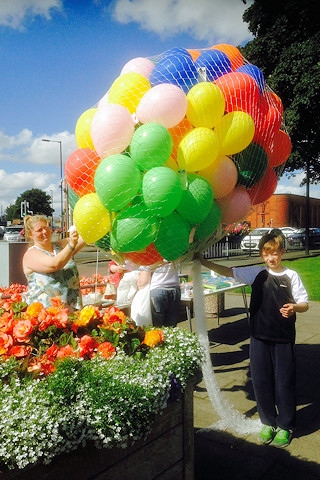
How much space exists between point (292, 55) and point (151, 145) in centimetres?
1493

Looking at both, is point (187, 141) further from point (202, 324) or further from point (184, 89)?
point (202, 324)

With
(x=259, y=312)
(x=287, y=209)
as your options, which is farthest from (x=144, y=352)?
(x=287, y=209)

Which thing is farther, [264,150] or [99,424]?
[264,150]

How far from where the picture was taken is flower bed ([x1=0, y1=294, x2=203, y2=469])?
177 centimetres

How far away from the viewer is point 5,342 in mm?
2266

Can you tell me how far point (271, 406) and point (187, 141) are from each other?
2.22 metres

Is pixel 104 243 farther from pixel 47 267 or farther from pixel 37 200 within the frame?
pixel 37 200

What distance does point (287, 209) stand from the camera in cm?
4431

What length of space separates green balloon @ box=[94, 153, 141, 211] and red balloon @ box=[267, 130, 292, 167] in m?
1.09

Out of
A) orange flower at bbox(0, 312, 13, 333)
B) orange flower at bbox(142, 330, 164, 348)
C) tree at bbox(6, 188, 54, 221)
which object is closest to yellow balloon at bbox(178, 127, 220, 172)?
orange flower at bbox(142, 330, 164, 348)

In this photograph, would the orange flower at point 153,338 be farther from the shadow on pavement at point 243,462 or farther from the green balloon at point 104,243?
the shadow on pavement at point 243,462

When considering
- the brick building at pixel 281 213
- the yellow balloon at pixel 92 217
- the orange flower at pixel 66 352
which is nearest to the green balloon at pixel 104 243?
the yellow balloon at pixel 92 217

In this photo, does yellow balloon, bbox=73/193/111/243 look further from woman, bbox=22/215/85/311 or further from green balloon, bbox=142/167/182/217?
woman, bbox=22/215/85/311

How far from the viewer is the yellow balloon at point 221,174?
8.89 ft
